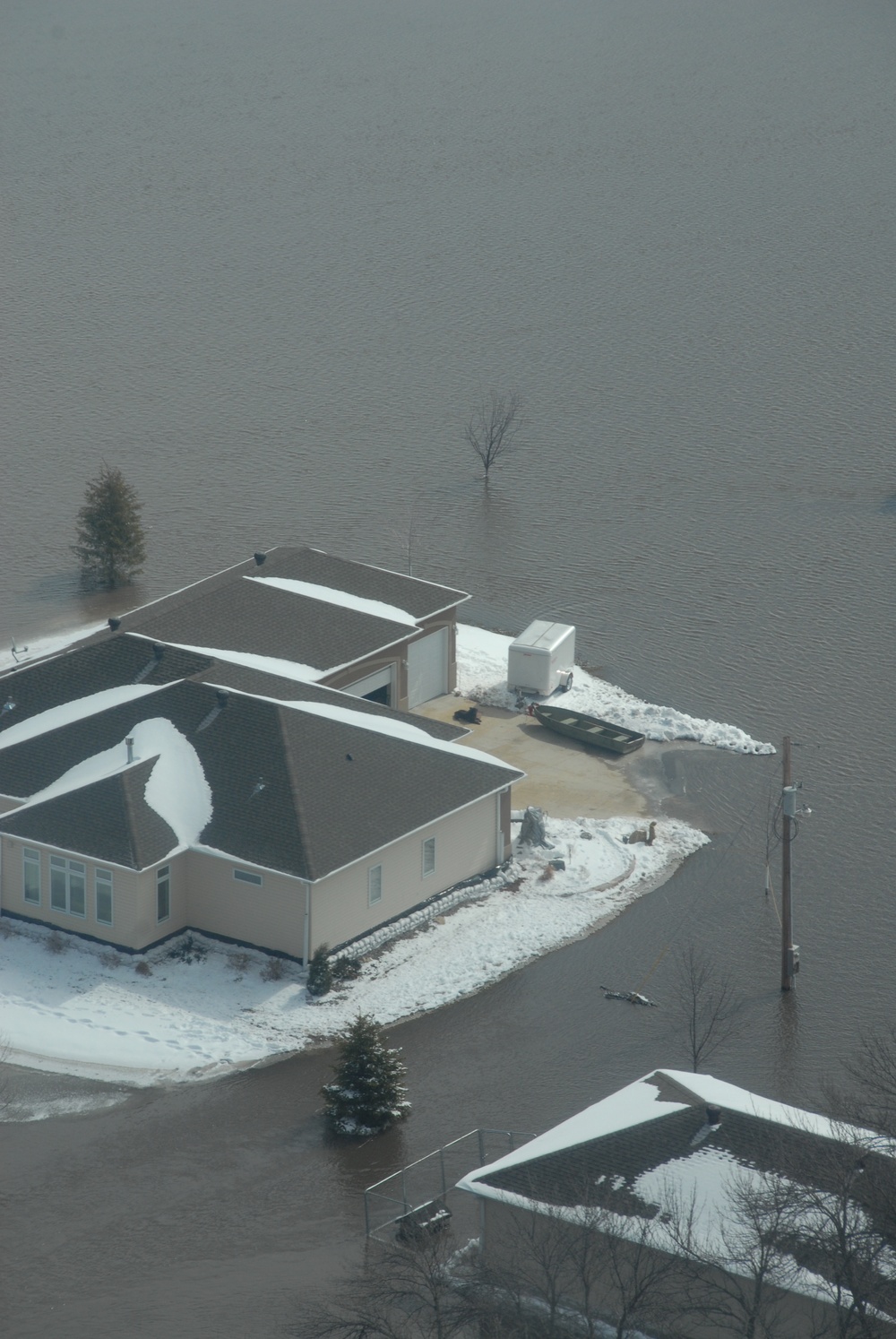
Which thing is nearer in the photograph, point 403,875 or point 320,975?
point 320,975

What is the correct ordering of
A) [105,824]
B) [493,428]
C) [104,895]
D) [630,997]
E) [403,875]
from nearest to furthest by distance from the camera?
[630,997] < [104,895] < [105,824] < [403,875] < [493,428]

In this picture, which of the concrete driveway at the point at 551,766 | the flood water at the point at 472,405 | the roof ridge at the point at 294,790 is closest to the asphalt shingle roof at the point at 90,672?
the roof ridge at the point at 294,790

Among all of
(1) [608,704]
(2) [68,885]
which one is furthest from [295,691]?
(1) [608,704]

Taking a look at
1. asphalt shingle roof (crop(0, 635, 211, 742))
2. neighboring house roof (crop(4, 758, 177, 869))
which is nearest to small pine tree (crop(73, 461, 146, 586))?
asphalt shingle roof (crop(0, 635, 211, 742))

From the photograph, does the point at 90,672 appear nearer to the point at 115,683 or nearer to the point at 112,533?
the point at 115,683

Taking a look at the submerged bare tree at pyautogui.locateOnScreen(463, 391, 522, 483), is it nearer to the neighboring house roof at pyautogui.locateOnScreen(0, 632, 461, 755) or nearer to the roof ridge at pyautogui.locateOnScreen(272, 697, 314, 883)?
the neighboring house roof at pyautogui.locateOnScreen(0, 632, 461, 755)

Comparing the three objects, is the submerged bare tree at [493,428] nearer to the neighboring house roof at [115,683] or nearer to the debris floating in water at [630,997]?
the neighboring house roof at [115,683]

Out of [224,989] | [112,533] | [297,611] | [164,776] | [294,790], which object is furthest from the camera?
[112,533]
